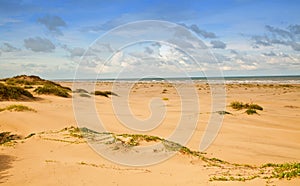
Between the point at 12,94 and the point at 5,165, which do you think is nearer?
the point at 5,165

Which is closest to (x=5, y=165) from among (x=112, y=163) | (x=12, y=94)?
(x=112, y=163)

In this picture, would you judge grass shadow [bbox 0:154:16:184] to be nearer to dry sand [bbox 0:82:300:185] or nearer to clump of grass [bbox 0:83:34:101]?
dry sand [bbox 0:82:300:185]

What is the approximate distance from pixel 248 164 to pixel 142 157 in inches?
115

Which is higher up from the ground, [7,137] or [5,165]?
[7,137]

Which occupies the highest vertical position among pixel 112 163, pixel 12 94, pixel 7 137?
pixel 12 94

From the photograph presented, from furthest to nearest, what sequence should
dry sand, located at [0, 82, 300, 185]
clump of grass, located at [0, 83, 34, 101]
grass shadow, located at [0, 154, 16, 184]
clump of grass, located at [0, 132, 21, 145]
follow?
clump of grass, located at [0, 83, 34, 101]
clump of grass, located at [0, 132, 21, 145]
grass shadow, located at [0, 154, 16, 184]
dry sand, located at [0, 82, 300, 185]

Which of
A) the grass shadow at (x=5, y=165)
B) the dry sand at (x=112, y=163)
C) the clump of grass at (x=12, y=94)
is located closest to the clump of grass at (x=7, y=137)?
the dry sand at (x=112, y=163)

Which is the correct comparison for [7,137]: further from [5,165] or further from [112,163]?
[112,163]

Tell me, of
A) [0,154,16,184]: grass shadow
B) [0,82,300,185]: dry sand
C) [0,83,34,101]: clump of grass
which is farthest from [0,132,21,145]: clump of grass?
[0,83,34,101]: clump of grass

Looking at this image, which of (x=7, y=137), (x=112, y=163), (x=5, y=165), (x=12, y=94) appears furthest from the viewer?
(x=12, y=94)

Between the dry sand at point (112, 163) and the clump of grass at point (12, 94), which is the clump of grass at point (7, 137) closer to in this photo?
the dry sand at point (112, 163)

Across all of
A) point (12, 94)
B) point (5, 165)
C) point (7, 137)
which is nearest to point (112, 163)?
point (5, 165)

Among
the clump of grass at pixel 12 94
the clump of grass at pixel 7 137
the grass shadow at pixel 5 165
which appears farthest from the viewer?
the clump of grass at pixel 12 94

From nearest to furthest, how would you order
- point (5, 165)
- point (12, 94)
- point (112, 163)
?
point (5, 165) → point (112, 163) → point (12, 94)
